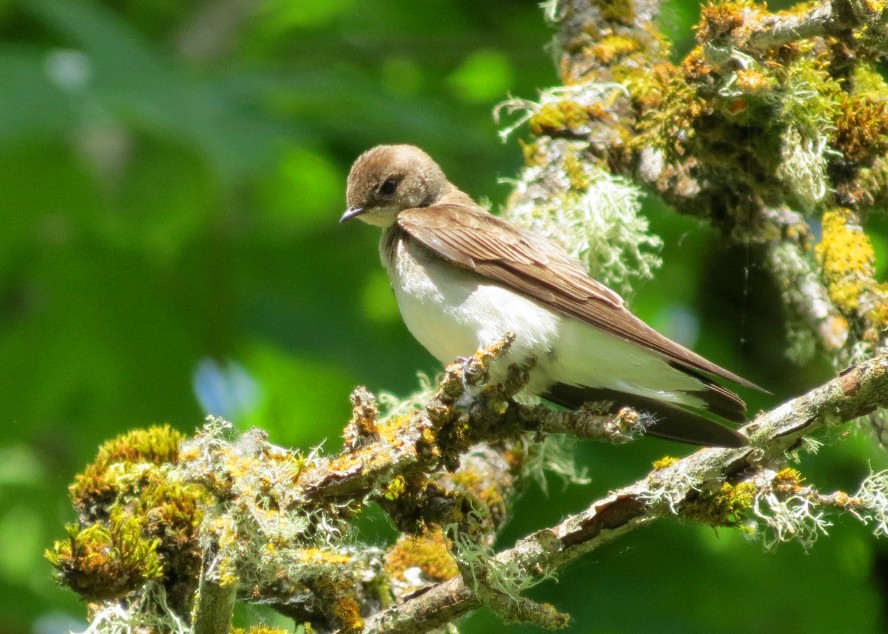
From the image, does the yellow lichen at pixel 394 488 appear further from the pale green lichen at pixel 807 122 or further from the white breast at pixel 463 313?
the pale green lichen at pixel 807 122

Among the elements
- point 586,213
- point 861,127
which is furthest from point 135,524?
point 861,127

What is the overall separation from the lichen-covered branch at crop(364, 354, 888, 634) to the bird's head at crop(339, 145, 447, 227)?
2274mm

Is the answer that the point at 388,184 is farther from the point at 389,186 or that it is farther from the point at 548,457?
the point at 548,457

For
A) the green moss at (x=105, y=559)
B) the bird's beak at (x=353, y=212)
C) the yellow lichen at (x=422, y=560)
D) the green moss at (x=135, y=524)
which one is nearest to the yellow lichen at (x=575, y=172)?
the bird's beak at (x=353, y=212)

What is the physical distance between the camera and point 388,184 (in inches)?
200

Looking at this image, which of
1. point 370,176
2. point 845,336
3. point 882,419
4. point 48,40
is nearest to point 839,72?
point 845,336

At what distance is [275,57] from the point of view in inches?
324

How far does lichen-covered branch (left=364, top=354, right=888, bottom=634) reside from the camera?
9.02ft

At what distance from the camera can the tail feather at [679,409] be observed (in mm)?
3619

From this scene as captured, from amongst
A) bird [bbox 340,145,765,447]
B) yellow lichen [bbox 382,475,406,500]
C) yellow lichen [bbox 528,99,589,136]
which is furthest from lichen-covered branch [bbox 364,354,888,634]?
yellow lichen [bbox 528,99,589,136]

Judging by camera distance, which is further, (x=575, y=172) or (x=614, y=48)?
(x=614, y=48)

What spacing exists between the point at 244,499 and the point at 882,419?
210 cm

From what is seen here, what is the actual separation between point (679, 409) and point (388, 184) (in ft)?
6.21

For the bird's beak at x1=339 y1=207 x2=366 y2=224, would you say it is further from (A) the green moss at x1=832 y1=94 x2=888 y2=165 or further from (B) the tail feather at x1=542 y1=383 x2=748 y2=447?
(A) the green moss at x1=832 y1=94 x2=888 y2=165
